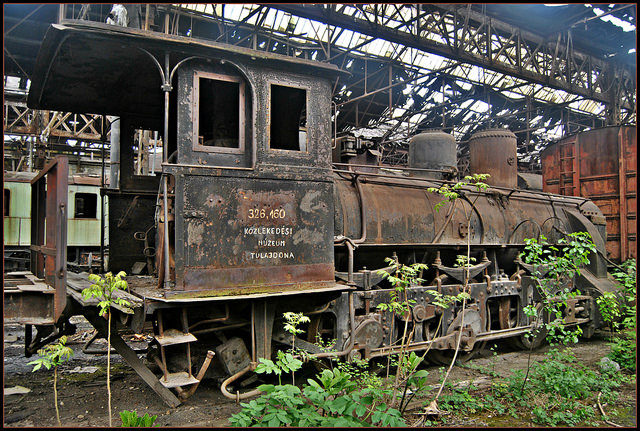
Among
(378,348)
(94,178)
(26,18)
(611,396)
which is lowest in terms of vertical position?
(611,396)

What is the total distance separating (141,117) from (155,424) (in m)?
4.10

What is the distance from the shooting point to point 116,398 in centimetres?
482

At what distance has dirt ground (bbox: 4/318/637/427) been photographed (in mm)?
4203

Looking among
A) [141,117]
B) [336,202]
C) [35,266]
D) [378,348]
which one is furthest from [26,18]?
[378,348]

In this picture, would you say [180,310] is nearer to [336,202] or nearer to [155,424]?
[155,424]

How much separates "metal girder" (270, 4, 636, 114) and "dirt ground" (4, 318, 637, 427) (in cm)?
841

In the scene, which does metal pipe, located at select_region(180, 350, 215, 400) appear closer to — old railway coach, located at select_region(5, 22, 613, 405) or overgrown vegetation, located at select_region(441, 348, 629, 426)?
old railway coach, located at select_region(5, 22, 613, 405)

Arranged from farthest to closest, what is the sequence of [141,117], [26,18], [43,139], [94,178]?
[43,139] → [94,178] → [26,18] → [141,117]

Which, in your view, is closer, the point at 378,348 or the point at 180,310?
the point at 180,310

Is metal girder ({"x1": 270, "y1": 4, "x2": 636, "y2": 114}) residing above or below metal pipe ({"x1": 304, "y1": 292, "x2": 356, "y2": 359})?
above

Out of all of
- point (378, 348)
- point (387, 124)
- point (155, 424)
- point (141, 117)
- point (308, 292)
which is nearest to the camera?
point (155, 424)

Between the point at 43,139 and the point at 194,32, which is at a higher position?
the point at 194,32

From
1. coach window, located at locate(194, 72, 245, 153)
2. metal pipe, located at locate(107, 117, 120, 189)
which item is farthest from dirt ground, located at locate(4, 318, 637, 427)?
coach window, located at locate(194, 72, 245, 153)

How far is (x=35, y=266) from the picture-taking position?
5305 millimetres
